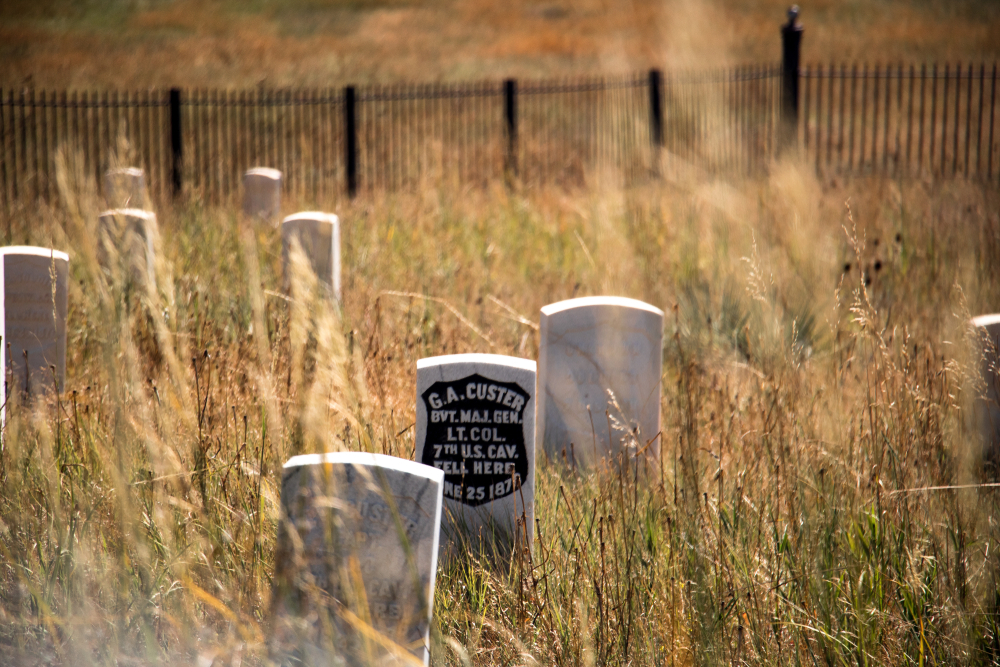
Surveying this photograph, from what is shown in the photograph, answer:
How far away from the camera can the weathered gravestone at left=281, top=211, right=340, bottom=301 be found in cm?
512

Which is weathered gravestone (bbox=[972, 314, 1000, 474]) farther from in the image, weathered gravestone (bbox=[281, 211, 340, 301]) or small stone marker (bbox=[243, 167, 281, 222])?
small stone marker (bbox=[243, 167, 281, 222])

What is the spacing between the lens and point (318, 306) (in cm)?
158

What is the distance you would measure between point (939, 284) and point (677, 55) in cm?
475

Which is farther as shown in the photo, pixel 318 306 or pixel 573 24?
pixel 573 24

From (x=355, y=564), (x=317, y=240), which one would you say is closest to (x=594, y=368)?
(x=355, y=564)

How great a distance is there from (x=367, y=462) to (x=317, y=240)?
3.49m

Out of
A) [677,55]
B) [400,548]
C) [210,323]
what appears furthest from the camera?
[210,323]

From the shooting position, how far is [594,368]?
3.52m

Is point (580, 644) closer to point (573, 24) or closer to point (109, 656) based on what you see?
point (109, 656)

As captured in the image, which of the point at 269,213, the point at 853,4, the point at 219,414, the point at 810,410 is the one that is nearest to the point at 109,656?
A: the point at 219,414

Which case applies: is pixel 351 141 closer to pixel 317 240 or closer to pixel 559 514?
pixel 317 240

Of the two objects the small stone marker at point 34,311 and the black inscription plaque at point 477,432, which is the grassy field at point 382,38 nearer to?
the small stone marker at point 34,311

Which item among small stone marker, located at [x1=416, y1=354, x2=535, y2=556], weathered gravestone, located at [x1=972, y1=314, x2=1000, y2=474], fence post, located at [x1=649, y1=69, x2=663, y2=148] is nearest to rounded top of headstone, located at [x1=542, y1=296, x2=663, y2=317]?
small stone marker, located at [x1=416, y1=354, x2=535, y2=556]

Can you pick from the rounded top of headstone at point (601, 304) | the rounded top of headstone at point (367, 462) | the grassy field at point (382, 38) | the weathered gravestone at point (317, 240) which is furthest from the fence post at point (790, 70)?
the rounded top of headstone at point (367, 462)
